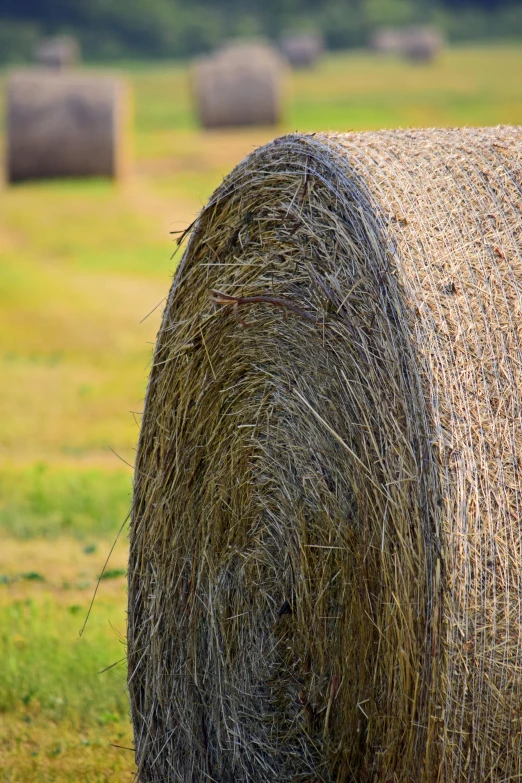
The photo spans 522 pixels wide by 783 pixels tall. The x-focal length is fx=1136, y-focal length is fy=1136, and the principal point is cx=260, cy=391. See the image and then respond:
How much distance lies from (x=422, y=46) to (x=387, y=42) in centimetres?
398

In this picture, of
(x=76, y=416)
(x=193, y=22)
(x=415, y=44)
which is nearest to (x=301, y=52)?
(x=415, y=44)

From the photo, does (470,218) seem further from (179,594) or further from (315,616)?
(179,594)

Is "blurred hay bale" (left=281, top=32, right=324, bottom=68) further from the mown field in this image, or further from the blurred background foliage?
the mown field

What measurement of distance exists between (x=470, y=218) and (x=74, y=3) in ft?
159

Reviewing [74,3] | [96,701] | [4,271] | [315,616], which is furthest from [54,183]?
[74,3]

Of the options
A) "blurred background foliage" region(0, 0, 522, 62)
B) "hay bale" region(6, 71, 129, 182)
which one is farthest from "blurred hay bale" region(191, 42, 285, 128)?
"blurred background foliage" region(0, 0, 522, 62)

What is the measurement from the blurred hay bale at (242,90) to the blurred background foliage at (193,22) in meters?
21.4

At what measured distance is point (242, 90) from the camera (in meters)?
23.5

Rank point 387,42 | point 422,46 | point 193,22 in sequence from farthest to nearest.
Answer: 1. point 193,22
2. point 387,42
3. point 422,46

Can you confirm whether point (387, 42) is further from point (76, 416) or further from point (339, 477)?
point (339, 477)

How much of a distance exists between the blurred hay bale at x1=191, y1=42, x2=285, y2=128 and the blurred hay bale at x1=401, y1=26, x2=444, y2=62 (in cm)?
1605

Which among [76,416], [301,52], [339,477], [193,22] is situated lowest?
[76,416]

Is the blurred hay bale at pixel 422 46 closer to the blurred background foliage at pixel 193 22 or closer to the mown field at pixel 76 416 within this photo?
the blurred background foliage at pixel 193 22

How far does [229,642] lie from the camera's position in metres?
3.66
